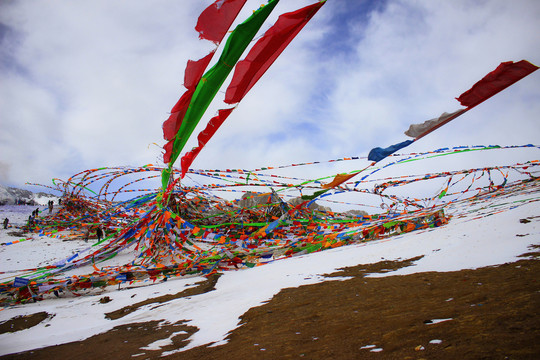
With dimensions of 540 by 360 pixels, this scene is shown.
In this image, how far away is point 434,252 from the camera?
419 cm

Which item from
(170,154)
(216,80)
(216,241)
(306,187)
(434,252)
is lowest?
(434,252)

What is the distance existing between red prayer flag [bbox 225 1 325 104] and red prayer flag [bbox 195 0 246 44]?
1.16 ft

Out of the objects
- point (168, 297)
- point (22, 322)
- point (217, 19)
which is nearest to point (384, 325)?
point (217, 19)

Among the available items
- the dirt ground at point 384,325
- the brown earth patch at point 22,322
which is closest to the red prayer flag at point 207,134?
the dirt ground at point 384,325

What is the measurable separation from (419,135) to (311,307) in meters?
2.28

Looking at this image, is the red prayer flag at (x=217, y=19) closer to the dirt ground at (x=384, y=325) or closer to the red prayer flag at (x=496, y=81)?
the red prayer flag at (x=496, y=81)

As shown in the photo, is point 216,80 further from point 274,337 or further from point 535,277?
point 535,277

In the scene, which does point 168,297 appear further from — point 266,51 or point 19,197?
point 19,197

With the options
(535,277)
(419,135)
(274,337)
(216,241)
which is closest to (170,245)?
(216,241)

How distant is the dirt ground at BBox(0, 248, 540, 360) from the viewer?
1.42 meters

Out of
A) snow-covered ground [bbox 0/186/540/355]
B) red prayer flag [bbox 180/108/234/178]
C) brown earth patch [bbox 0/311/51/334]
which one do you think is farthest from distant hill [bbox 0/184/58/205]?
red prayer flag [bbox 180/108/234/178]

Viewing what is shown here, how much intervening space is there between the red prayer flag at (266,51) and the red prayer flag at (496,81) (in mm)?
1869

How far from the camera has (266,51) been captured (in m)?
3.05

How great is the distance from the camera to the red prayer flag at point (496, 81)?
110 inches
